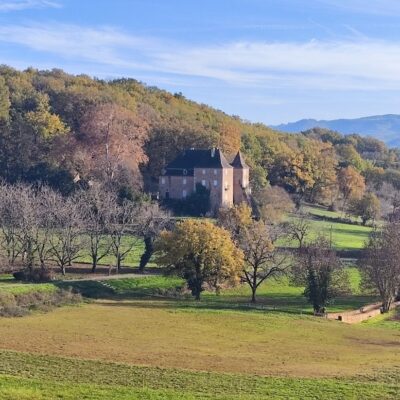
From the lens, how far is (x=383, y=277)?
51.4m

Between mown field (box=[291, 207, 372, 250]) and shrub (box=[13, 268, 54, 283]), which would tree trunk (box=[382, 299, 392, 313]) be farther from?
shrub (box=[13, 268, 54, 283])

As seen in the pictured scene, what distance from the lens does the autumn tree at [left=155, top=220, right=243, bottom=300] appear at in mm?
49969

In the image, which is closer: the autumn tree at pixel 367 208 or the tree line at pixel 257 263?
the tree line at pixel 257 263

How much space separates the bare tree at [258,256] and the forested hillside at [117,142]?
2701 cm

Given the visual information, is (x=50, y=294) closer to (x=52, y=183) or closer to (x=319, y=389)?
(x=319, y=389)

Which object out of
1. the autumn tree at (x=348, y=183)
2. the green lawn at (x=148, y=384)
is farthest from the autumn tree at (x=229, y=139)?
the green lawn at (x=148, y=384)

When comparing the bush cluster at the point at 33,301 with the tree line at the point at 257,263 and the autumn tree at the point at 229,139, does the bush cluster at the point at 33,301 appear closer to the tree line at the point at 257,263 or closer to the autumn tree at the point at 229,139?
the tree line at the point at 257,263

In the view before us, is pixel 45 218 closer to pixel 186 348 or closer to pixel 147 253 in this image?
pixel 147 253

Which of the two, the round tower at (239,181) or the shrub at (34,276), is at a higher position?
the round tower at (239,181)

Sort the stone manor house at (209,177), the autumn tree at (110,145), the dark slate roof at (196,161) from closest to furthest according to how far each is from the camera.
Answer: the autumn tree at (110,145) → the stone manor house at (209,177) → the dark slate roof at (196,161)

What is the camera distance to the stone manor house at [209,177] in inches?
3482

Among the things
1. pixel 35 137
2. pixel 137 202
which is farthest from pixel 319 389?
pixel 35 137

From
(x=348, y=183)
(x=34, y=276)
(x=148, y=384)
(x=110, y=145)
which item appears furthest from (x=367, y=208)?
(x=148, y=384)

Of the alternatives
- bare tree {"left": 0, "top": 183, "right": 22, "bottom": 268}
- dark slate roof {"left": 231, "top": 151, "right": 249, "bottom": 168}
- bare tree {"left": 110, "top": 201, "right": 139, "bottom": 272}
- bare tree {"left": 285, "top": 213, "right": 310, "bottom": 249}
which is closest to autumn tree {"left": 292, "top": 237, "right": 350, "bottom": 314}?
bare tree {"left": 110, "top": 201, "right": 139, "bottom": 272}
